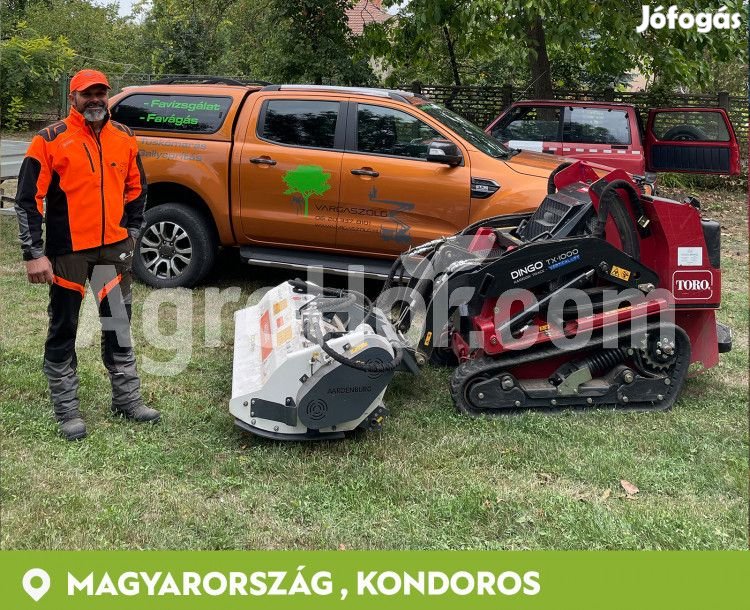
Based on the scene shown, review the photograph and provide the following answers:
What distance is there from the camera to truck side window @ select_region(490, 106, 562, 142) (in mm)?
A: 11086

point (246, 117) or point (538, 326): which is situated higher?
point (246, 117)

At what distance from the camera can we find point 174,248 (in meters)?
7.45

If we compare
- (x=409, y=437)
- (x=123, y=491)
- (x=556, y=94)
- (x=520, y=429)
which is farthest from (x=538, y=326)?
(x=556, y=94)

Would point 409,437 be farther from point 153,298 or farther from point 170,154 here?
point 170,154

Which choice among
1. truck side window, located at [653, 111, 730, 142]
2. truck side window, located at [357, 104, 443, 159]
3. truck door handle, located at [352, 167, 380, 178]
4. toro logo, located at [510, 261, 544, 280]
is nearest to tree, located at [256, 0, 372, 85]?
truck side window, located at [653, 111, 730, 142]

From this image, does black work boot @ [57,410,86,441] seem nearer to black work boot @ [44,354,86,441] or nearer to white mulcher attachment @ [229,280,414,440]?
black work boot @ [44,354,86,441]

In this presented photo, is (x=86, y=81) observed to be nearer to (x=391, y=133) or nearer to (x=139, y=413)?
(x=139, y=413)

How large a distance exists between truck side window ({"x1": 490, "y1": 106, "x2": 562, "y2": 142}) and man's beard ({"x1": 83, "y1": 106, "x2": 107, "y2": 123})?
24.5ft

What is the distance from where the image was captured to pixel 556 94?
15.9 metres

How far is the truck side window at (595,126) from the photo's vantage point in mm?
10758

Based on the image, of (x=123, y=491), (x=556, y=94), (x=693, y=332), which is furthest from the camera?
(x=556, y=94)

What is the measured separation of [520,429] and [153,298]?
3.79m

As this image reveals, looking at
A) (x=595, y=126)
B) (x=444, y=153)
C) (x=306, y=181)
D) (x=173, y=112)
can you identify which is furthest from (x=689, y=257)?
(x=595, y=126)

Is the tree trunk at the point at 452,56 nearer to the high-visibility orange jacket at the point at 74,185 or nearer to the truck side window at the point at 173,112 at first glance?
the truck side window at the point at 173,112
